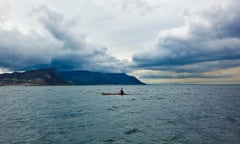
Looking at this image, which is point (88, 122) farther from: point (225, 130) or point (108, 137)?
point (225, 130)

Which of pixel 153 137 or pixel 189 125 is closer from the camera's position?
pixel 153 137

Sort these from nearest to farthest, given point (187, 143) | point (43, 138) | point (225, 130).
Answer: point (187, 143)
point (43, 138)
point (225, 130)

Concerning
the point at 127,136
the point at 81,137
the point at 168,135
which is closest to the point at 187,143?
the point at 168,135

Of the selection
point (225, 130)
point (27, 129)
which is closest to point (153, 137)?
point (225, 130)

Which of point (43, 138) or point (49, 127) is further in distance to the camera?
point (49, 127)

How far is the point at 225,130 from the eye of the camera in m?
31.3

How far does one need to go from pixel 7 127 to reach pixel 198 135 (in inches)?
1051

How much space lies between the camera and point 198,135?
28297 mm

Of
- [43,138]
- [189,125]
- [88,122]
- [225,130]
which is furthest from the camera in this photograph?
[88,122]

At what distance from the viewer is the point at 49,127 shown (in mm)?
33156

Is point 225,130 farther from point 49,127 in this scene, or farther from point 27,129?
point 27,129

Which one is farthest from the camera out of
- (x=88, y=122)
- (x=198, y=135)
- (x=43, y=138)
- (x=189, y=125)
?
(x=88, y=122)

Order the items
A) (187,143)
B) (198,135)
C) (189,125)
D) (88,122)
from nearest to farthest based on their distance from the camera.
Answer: (187,143) < (198,135) < (189,125) < (88,122)

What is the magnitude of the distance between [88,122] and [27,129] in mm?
9575
